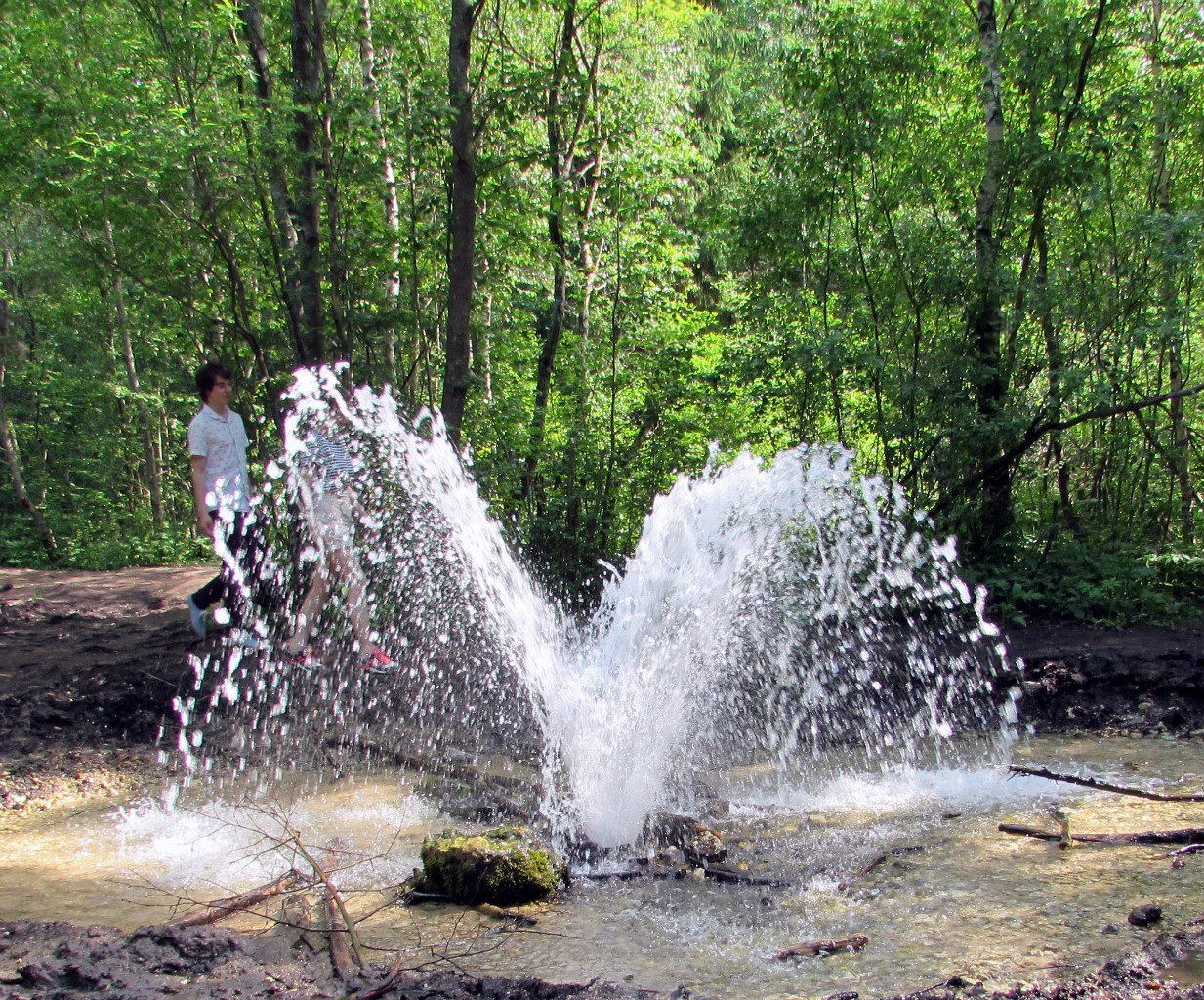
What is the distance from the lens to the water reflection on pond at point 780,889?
3.36 m

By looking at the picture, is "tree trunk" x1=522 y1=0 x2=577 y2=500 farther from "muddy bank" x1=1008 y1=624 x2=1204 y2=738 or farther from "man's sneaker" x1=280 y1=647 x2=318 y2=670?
"muddy bank" x1=1008 y1=624 x2=1204 y2=738

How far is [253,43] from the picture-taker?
9.09 meters

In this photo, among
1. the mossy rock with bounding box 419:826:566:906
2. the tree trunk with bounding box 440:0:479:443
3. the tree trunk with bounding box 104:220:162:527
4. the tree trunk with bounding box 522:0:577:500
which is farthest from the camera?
the tree trunk with bounding box 104:220:162:527

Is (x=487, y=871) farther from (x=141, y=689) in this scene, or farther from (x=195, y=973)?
(x=141, y=689)

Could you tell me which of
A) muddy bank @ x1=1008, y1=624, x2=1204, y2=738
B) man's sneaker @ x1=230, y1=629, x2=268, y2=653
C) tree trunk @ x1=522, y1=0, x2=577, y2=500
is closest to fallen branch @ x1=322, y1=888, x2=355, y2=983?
man's sneaker @ x1=230, y1=629, x2=268, y2=653

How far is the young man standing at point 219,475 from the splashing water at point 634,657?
35 cm

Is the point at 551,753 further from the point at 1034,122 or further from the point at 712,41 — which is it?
the point at 712,41

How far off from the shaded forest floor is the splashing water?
385 mm

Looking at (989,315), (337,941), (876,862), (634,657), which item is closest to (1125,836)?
(876,862)

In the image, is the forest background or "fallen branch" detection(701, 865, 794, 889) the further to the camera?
the forest background

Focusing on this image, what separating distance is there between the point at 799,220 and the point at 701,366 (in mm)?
2459

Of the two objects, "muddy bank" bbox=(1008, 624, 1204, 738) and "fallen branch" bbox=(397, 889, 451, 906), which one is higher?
"muddy bank" bbox=(1008, 624, 1204, 738)

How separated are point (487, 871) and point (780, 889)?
3.98 ft

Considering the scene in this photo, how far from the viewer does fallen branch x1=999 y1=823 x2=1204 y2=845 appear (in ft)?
13.9
